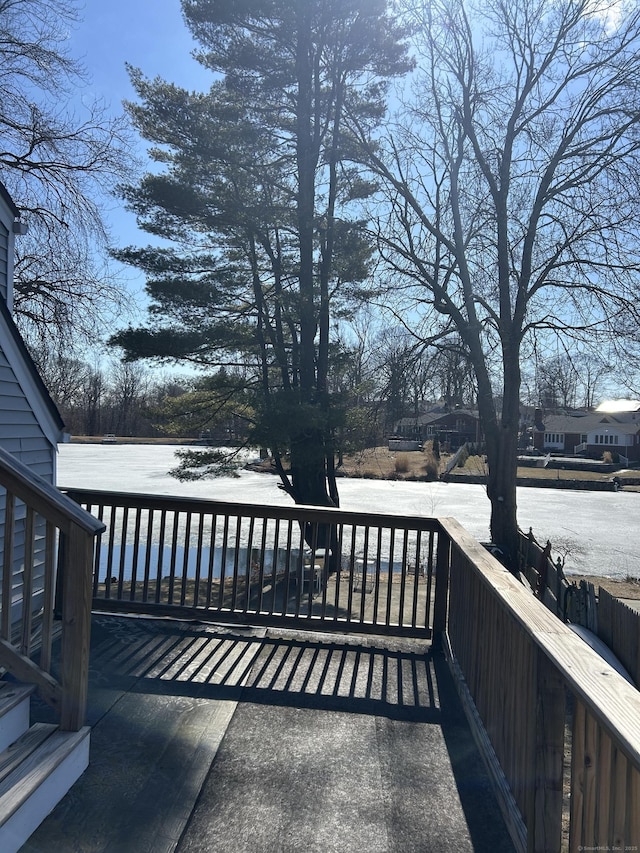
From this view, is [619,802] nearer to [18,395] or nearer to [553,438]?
[18,395]

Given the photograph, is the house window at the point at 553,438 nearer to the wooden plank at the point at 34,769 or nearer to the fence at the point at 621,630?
the fence at the point at 621,630

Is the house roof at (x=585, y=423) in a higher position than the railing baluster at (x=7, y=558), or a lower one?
higher

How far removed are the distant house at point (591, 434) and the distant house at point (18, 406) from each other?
4753 cm

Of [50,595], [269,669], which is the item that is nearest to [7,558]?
[50,595]

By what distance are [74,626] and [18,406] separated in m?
2.80

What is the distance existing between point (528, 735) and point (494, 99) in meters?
14.1

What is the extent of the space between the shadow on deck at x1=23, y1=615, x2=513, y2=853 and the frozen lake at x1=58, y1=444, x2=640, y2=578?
782 cm

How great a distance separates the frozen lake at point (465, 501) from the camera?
14.7 m

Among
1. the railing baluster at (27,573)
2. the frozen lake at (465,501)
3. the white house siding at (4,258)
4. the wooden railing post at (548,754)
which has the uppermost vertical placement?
the white house siding at (4,258)

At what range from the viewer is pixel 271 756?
110 inches

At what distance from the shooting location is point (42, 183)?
8.83m

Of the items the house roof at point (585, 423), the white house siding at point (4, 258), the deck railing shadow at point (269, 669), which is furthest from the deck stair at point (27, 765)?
the house roof at point (585, 423)

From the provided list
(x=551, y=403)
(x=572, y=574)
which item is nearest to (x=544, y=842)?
(x=572, y=574)

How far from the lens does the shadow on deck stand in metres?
2.26
